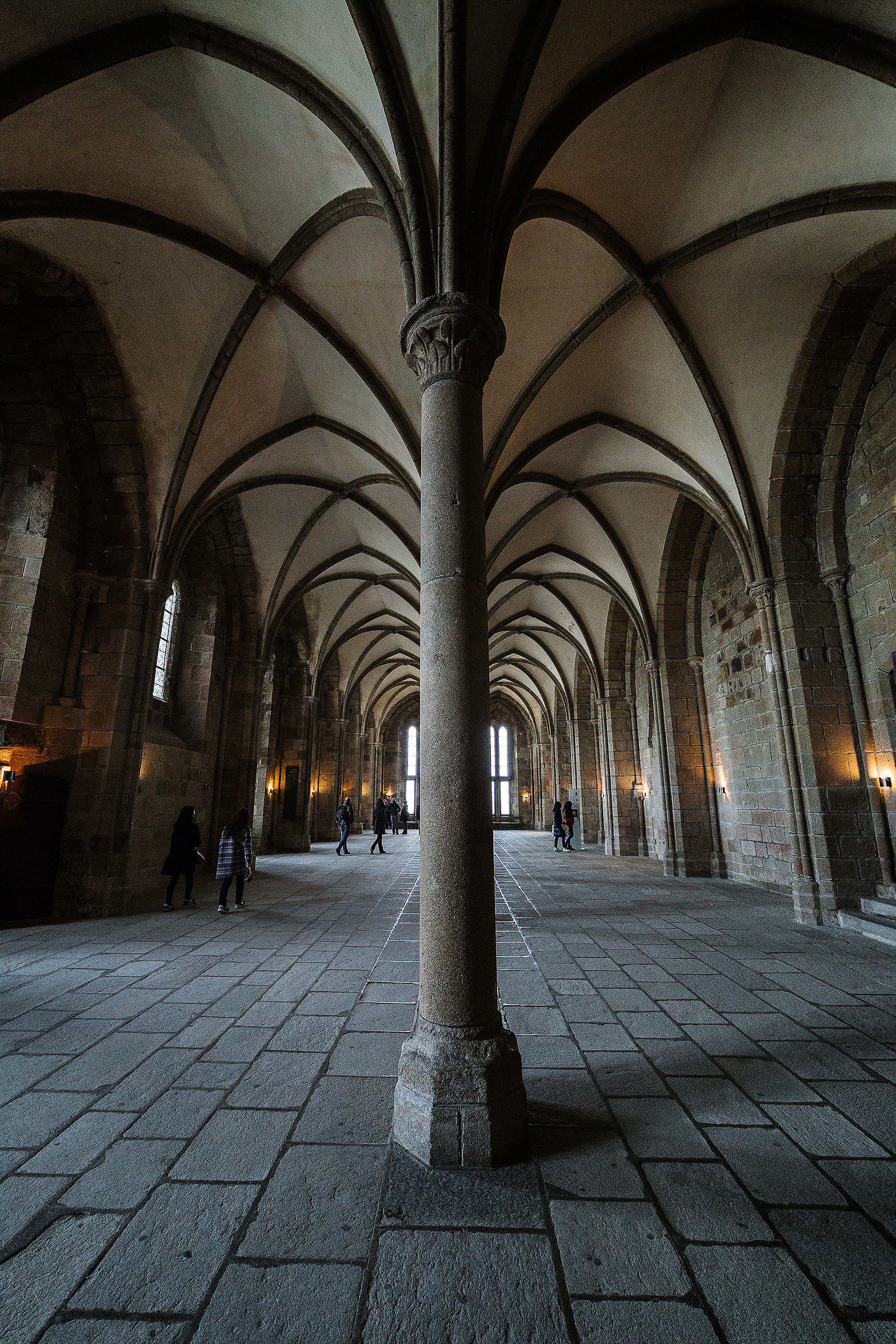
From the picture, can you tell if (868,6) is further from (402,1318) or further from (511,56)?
(402,1318)

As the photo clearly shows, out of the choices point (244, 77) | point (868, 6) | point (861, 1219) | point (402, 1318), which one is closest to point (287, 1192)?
point (402, 1318)

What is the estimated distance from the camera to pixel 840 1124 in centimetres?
281

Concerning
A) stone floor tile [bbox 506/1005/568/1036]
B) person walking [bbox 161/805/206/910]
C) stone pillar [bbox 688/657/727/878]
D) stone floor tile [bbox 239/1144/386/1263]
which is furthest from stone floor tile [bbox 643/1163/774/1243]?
stone pillar [bbox 688/657/727/878]

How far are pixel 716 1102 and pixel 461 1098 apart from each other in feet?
4.47

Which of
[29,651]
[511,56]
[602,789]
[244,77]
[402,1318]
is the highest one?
[244,77]

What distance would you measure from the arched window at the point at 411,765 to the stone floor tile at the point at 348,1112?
116 feet

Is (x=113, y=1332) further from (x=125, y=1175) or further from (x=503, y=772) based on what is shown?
(x=503, y=772)

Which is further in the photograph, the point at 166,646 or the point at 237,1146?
the point at 166,646

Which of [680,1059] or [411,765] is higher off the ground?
[411,765]

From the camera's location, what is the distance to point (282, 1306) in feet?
5.84

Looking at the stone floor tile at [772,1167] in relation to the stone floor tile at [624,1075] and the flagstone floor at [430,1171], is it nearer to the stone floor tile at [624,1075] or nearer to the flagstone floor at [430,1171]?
the flagstone floor at [430,1171]

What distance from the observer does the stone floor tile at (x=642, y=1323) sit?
1.68 meters

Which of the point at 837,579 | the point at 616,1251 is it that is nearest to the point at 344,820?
the point at 837,579

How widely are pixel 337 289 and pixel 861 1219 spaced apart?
9.28 metres
